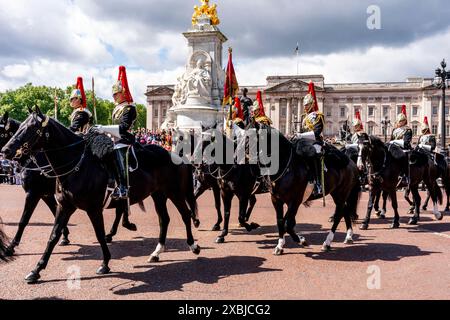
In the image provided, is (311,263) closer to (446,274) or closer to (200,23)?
(446,274)

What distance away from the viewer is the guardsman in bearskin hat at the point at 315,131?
952 centimetres

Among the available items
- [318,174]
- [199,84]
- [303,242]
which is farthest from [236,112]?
[199,84]

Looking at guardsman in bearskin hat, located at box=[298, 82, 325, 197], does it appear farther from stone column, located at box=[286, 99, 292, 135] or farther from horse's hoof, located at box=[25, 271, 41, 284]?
stone column, located at box=[286, 99, 292, 135]

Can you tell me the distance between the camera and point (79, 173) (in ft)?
23.4

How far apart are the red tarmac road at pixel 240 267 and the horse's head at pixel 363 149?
6.00ft

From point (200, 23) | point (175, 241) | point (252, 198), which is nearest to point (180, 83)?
point (200, 23)

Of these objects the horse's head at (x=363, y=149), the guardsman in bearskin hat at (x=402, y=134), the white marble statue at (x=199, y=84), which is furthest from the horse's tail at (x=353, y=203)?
the white marble statue at (x=199, y=84)

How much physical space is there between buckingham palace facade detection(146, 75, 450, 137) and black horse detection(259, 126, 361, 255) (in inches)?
3641

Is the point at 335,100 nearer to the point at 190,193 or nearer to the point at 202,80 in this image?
the point at 202,80

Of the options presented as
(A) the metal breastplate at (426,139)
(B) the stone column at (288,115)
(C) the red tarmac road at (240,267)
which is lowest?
(C) the red tarmac road at (240,267)

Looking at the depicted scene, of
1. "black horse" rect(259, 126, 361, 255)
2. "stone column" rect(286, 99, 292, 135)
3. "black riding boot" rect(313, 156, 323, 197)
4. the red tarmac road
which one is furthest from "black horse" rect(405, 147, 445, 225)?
"stone column" rect(286, 99, 292, 135)

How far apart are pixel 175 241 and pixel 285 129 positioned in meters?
96.8

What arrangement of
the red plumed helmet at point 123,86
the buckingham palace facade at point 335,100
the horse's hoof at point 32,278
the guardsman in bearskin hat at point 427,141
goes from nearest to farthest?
the horse's hoof at point 32,278 < the red plumed helmet at point 123,86 < the guardsman in bearskin hat at point 427,141 < the buckingham palace facade at point 335,100

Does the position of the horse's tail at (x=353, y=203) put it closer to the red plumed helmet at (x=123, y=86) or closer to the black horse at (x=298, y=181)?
the black horse at (x=298, y=181)
